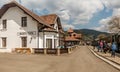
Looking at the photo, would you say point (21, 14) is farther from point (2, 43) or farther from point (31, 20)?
point (2, 43)

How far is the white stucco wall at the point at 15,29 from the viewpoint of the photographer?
3491 centimetres

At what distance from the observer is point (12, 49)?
36.5 meters

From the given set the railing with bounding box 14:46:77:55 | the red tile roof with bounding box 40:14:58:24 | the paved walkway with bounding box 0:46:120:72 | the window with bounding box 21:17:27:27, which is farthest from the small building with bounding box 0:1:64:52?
the paved walkway with bounding box 0:46:120:72

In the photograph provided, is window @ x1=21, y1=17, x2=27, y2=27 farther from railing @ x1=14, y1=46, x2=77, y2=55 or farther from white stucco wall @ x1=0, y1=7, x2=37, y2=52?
railing @ x1=14, y1=46, x2=77, y2=55

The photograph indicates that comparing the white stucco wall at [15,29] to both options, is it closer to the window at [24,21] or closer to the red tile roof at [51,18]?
the window at [24,21]

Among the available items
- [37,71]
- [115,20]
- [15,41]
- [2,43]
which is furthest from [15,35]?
[115,20]

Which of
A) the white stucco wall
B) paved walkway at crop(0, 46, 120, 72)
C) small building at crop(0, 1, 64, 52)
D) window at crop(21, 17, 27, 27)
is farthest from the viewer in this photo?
window at crop(21, 17, 27, 27)

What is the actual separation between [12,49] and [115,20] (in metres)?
66.8

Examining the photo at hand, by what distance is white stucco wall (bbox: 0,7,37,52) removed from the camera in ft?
115

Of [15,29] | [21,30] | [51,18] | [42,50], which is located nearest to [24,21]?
[21,30]

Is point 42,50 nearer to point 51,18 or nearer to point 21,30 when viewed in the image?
point 21,30

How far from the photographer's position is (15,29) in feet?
120

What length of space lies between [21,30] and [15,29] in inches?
49.5

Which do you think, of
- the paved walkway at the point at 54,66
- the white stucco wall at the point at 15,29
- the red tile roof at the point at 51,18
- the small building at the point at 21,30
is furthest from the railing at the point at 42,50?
the paved walkway at the point at 54,66
